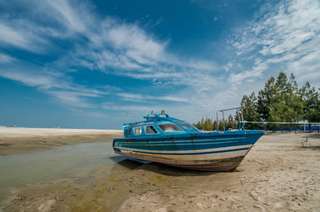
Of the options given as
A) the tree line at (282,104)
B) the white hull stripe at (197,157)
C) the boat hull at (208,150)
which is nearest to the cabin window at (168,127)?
the boat hull at (208,150)

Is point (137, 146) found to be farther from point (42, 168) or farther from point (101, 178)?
point (42, 168)

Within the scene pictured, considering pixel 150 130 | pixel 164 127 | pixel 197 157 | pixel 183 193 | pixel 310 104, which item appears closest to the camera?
pixel 183 193

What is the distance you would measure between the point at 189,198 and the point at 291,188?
256 cm

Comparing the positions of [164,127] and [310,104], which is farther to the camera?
[310,104]

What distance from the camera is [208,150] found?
700cm

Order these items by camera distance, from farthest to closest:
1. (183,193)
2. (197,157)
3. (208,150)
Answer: (197,157), (208,150), (183,193)

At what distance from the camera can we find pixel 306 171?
247 inches

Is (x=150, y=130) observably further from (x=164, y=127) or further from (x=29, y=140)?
(x=29, y=140)

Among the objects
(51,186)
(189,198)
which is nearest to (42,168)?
(51,186)

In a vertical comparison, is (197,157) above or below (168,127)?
below

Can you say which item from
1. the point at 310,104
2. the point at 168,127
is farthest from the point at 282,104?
the point at 168,127

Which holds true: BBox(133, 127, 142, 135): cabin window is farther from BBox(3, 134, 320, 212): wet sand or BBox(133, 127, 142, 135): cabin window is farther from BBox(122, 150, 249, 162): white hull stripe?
BBox(3, 134, 320, 212): wet sand

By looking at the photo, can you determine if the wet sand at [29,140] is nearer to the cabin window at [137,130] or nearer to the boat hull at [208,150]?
the cabin window at [137,130]

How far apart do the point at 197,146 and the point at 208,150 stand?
1.38 feet
